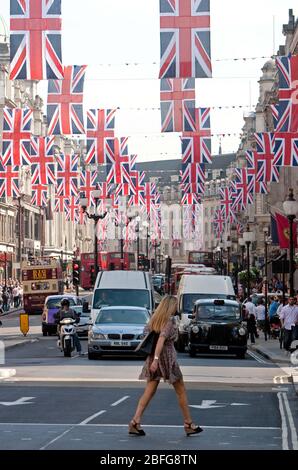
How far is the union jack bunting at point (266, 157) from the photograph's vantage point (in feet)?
195

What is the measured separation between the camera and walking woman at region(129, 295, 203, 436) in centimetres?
1670

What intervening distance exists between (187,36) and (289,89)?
8.73m

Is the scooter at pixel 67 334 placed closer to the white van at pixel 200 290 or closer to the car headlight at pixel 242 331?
the car headlight at pixel 242 331

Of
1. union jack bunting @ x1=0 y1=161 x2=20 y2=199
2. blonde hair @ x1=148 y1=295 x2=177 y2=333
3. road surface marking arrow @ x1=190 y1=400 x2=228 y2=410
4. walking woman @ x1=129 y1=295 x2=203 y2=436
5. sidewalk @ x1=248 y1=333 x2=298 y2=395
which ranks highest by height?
union jack bunting @ x1=0 y1=161 x2=20 y2=199

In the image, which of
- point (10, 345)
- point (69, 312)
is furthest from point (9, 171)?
point (69, 312)

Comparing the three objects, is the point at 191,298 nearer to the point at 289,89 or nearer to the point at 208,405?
the point at 289,89

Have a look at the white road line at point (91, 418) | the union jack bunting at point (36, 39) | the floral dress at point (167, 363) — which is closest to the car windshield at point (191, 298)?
the union jack bunting at point (36, 39)

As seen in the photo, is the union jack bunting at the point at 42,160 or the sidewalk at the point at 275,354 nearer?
the sidewalk at the point at 275,354

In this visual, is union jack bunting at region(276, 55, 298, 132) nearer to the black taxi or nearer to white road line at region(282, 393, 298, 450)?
the black taxi

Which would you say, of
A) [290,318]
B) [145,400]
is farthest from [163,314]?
[290,318]

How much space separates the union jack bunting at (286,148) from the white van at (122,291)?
11.1m

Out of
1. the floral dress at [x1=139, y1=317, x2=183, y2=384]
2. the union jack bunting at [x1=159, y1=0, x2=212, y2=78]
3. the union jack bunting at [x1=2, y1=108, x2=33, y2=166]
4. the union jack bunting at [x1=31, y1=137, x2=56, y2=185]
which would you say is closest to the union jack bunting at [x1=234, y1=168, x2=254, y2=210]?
the union jack bunting at [x1=31, y1=137, x2=56, y2=185]

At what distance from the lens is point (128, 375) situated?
97.8 feet
